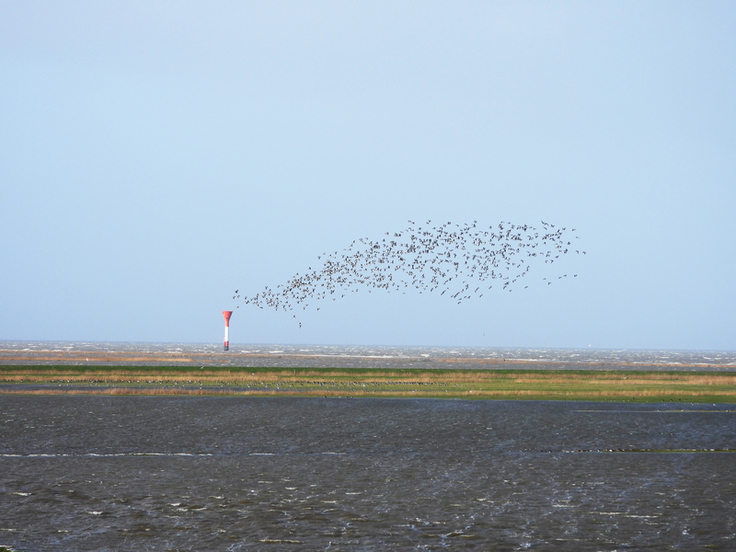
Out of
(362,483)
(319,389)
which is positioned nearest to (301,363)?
(319,389)

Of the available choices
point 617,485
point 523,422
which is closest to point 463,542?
point 617,485

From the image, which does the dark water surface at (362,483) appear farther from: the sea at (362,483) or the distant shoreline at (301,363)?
the distant shoreline at (301,363)

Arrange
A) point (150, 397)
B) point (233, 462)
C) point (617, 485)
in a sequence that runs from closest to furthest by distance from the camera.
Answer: point (617, 485), point (233, 462), point (150, 397)

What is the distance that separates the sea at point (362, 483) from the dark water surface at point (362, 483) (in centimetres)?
5

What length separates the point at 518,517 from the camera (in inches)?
505

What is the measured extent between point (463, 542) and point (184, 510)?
15.7 feet

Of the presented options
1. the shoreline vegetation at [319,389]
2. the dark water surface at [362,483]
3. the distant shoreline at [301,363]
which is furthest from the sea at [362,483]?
the distant shoreline at [301,363]

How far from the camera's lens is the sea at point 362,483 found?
11.4m

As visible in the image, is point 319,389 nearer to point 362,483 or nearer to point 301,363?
point 362,483

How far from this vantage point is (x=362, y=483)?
629 inches

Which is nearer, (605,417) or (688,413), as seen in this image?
(605,417)

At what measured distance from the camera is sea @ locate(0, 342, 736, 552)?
448 inches

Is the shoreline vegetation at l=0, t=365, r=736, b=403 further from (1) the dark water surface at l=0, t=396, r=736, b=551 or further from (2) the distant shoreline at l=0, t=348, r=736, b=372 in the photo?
(2) the distant shoreline at l=0, t=348, r=736, b=372

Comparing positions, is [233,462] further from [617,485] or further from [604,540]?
[604,540]
